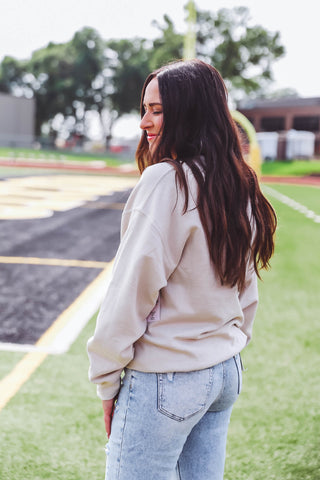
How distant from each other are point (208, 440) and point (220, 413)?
0.09 metres

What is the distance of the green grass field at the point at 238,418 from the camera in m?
2.66

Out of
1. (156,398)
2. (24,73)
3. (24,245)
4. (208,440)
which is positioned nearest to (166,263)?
(156,398)

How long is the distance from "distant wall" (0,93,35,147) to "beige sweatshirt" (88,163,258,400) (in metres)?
52.2

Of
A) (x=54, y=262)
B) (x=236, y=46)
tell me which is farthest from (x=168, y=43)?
(x=54, y=262)

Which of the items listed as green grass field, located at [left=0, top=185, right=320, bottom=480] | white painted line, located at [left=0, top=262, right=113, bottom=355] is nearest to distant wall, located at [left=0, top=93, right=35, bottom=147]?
white painted line, located at [left=0, top=262, right=113, bottom=355]

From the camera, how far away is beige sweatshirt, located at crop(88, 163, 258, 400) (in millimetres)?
1340

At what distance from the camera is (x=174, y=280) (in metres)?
1.42

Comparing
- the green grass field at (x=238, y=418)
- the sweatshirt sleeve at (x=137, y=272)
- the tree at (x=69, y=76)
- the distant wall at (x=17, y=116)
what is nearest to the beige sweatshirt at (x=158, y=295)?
the sweatshirt sleeve at (x=137, y=272)

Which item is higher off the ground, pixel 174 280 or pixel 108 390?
pixel 174 280

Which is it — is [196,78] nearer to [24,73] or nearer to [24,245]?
[24,245]

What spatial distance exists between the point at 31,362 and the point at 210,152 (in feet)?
9.29

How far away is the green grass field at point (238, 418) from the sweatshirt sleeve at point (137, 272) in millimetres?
1468

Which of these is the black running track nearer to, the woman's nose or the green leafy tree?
the woman's nose

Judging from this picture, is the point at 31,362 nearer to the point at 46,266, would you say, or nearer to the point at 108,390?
the point at 108,390
